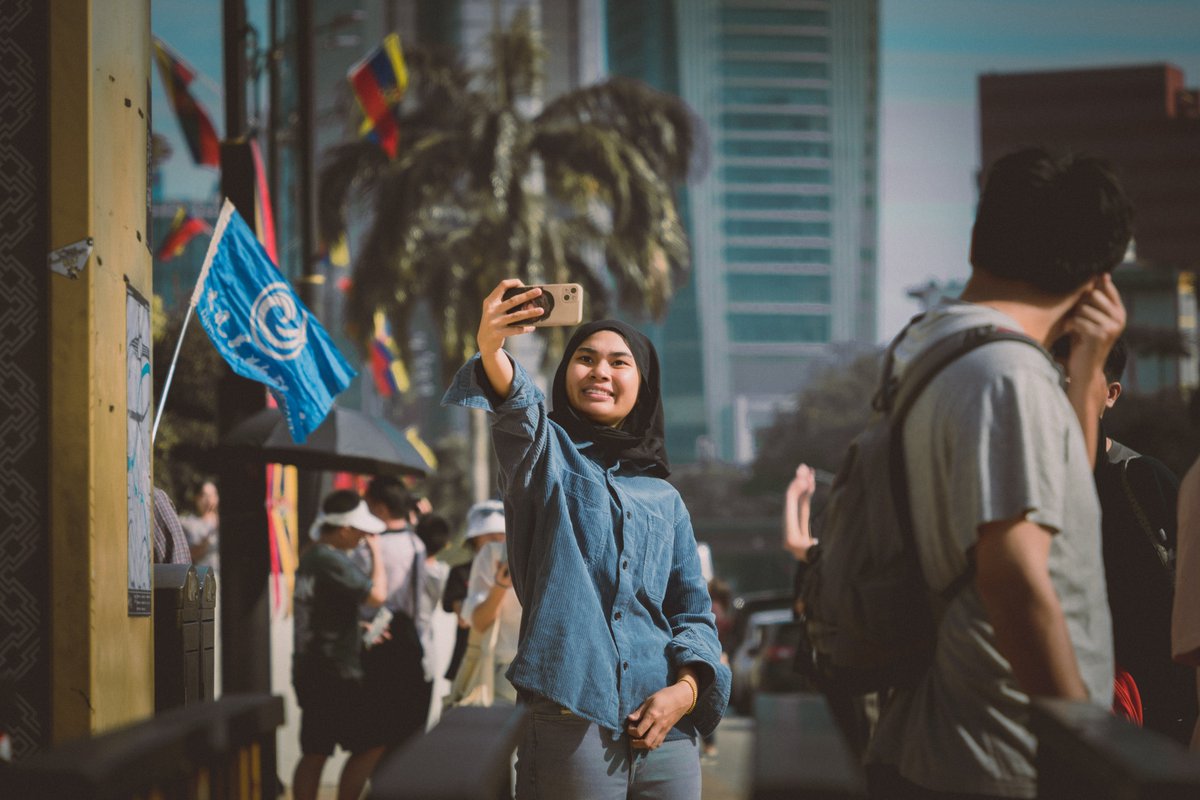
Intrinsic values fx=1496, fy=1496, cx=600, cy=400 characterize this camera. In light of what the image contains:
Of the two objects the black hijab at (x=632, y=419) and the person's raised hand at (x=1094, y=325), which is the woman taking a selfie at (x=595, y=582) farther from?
the person's raised hand at (x=1094, y=325)

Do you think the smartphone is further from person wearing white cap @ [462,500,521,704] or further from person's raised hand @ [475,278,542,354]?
person wearing white cap @ [462,500,521,704]

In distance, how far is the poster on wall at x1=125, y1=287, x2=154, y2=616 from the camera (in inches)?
175

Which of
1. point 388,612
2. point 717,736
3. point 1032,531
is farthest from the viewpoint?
point 717,736

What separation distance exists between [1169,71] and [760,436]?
5154cm

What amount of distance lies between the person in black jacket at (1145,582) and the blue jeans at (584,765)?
4.59 feet

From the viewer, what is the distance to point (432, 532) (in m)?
11.5

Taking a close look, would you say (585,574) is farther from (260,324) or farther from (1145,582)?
(260,324)

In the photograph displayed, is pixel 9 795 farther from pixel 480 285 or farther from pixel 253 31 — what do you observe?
pixel 480 285

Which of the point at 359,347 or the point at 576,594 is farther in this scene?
the point at 359,347

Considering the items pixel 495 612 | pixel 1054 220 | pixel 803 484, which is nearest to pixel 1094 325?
pixel 1054 220

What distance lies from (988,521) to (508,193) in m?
24.7

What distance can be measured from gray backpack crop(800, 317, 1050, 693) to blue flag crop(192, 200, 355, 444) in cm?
508

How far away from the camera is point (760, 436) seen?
4592 inches

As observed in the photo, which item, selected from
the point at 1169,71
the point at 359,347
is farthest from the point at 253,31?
the point at 1169,71
